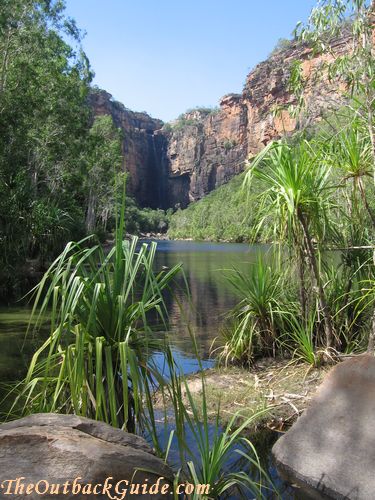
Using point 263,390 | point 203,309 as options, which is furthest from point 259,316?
point 203,309

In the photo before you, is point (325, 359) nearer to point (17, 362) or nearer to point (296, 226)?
point (296, 226)

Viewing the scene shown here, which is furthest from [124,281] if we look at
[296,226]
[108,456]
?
[296,226]

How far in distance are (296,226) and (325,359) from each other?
1342mm

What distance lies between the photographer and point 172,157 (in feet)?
453

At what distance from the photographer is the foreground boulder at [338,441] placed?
8.84ft

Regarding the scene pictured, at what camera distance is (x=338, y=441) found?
289 cm

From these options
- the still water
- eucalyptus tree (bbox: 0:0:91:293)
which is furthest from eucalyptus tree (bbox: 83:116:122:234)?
the still water

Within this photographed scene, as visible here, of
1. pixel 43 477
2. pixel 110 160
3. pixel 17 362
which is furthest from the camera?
pixel 110 160

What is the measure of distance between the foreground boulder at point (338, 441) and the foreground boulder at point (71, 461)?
47.1 inches

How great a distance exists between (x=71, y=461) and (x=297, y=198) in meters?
2.98

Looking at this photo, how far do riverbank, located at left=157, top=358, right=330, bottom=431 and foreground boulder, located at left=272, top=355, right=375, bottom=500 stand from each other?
1.72 feet

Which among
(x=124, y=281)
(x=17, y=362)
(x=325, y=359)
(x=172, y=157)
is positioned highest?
(x=172, y=157)

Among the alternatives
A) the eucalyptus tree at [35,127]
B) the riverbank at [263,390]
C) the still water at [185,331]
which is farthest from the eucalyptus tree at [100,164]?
the riverbank at [263,390]

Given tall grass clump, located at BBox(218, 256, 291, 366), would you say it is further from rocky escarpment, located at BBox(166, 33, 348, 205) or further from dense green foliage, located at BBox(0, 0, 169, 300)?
rocky escarpment, located at BBox(166, 33, 348, 205)
